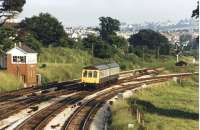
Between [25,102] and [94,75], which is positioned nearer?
[25,102]

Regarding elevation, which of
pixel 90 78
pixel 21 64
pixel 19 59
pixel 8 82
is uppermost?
pixel 19 59

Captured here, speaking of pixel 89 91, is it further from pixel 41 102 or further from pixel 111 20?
pixel 111 20

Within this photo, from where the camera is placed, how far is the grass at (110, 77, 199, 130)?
34575 millimetres

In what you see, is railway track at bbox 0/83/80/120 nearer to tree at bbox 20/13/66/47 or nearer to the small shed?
the small shed

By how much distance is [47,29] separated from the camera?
107 meters

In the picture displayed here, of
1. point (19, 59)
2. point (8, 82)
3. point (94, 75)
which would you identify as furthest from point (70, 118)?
point (19, 59)

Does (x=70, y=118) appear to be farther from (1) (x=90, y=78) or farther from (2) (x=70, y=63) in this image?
(2) (x=70, y=63)

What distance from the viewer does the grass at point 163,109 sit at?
3458 cm

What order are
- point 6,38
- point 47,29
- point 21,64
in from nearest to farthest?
point 21,64 → point 6,38 → point 47,29

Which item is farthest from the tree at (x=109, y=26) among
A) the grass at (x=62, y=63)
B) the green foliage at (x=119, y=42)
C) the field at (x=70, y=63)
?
the grass at (x=62, y=63)

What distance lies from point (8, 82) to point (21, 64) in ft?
20.3

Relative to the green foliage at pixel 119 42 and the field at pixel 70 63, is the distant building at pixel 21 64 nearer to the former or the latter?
the field at pixel 70 63

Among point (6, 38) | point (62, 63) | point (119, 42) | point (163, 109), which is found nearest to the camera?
point (163, 109)

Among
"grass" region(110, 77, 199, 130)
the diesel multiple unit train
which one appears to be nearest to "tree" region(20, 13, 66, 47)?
"grass" region(110, 77, 199, 130)
